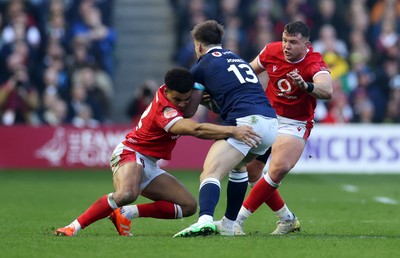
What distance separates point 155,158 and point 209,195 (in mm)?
957

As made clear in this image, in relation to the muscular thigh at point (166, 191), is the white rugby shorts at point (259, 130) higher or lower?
higher

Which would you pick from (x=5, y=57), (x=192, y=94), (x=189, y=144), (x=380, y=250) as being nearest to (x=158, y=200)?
(x=192, y=94)

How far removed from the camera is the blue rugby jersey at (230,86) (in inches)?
402

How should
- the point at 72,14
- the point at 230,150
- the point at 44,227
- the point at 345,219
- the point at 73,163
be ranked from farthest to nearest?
1. the point at 72,14
2. the point at 73,163
3. the point at 345,219
4. the point at 44,227
5. the point at 230,150

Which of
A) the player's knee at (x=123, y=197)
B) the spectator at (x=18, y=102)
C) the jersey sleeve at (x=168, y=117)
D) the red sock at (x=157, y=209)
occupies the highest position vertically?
the jersey sleeve at (x=168, y=117)

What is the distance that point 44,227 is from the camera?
11594 millimetres

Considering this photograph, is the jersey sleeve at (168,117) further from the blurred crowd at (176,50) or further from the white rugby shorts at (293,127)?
the blurred crowd at (176,50)

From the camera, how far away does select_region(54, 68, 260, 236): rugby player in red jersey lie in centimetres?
1003

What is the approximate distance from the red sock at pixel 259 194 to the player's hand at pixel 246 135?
1201 mm

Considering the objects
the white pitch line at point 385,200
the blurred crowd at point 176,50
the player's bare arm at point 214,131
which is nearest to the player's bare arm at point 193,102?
the player's bare arm at point 214,131

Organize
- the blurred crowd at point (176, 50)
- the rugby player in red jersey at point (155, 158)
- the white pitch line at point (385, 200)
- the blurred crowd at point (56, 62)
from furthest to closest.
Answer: the blurred crowd at point (176, 50) < the blurred crowd at point (56, 62) < the white pitch line at point (385, 200) < the rugby player in red jersey at point (155, 158)

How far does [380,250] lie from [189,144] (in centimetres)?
1231

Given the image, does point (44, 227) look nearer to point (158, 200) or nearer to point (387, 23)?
point (158, 200)

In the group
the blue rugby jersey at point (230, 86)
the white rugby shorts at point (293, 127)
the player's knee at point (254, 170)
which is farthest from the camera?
the player's knee at point (254, 170)
